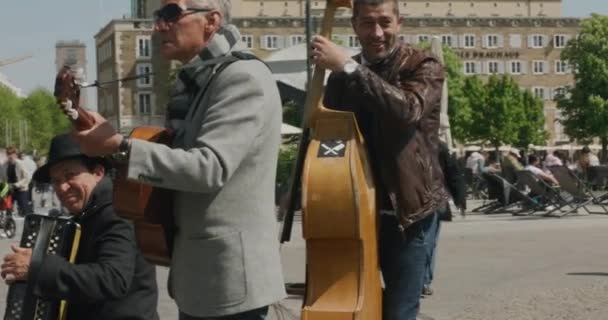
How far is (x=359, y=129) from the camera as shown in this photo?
Result: 5363 millimetres

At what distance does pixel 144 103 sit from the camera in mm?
154000

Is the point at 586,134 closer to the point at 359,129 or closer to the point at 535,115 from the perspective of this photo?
the point at 535,115

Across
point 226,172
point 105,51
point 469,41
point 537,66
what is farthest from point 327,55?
point 105,51

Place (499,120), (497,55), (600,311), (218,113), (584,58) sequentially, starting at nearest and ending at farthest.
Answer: (218,113) < (600,311) < (584,58) < (499,120) < (497,55)

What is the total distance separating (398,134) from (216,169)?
4.88 ft

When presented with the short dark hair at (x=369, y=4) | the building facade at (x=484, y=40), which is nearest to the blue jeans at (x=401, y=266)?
the short dark hair at (x=369, y=4)

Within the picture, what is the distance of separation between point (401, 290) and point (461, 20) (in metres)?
148

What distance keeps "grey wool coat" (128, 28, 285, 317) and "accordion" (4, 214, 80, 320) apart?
59 centimetres

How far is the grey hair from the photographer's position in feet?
13.6

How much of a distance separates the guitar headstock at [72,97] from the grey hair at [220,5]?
50 cm

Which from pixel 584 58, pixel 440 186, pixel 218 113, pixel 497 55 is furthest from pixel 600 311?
pixel 497 55

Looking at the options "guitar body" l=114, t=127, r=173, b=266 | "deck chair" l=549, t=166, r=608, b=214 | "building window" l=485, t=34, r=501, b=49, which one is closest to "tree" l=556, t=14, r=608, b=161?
"building window" l=485, t=34, r=501, b=49

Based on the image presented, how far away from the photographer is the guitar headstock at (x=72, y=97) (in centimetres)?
376

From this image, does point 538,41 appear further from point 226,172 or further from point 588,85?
point 226,172
